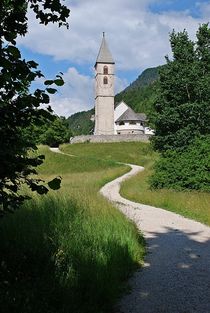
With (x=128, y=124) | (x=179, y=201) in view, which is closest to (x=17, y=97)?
(x=179, y=201)

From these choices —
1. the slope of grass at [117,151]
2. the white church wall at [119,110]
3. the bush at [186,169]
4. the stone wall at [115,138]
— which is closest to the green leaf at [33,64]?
the bush at [186,169]

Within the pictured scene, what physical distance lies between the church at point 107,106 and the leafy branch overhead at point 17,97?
8896 cm

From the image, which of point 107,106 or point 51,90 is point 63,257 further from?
point 107,106

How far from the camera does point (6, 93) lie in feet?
14.4

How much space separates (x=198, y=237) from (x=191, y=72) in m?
20.2

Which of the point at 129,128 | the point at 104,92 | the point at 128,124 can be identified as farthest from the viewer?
the point at 129,128

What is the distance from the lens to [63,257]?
22.8 ft

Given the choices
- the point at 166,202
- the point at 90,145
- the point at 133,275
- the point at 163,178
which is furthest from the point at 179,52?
the point at 90,145

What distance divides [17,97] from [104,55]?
97.6m

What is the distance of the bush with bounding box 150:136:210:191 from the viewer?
2156cm

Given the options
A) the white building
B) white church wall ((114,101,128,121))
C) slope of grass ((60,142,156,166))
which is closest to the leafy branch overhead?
slope of grass ((60,142,156,166))

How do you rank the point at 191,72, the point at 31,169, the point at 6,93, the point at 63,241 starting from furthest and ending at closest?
the point at 191,72 → the point at 63,241 → the point at 31,169 → the point at 6,93

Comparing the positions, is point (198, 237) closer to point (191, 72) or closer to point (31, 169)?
point (31, 169)

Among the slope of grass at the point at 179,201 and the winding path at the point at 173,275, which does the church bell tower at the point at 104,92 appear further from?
the winding path at the point at 173,275
